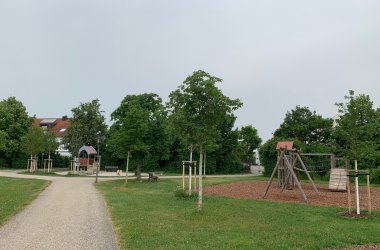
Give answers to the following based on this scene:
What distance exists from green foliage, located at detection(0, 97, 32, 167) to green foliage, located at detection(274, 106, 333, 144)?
34.4 meters

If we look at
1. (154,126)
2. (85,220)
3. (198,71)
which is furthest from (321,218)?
(154,126)

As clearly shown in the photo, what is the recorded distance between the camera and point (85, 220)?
418 inches

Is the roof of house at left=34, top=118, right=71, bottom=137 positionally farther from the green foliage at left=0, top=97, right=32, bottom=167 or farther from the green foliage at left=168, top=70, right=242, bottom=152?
the green foliage at left=168, top=70, right=242, bottom=152

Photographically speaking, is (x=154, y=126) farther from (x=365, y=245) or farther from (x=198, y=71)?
(x=365, y=245)

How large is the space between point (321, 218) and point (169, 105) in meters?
5.99

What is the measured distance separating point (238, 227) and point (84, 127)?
144ft

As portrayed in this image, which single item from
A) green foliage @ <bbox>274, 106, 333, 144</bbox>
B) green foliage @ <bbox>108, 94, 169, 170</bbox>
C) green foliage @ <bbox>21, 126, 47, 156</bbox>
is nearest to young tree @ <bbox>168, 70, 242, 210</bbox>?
green foliage @ <bbox>108, 94, 169, 170</bbox>

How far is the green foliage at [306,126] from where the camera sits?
151ft

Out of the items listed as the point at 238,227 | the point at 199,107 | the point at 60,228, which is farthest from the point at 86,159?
the point at 238,227

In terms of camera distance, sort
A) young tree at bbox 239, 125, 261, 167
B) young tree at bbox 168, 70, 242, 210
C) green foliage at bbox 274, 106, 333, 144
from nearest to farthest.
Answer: young tree at bbox 168, 70, 242, 210 → green foliage at bbox 274, 106, 333, 144 → young tree at bbox 239, 125, 261, 167

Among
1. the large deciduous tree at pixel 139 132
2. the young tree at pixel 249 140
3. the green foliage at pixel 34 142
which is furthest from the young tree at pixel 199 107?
the young tree at pixel 249 140

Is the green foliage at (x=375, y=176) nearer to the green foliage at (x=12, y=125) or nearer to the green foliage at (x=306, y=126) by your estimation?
the green foliage at (x=306, y=126)

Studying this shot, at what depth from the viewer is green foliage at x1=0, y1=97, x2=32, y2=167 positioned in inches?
1858

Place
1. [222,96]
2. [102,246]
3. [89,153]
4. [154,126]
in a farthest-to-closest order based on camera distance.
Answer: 1. [89,153]
2. [154,126]
3. [222,96]
4. [102,246]
